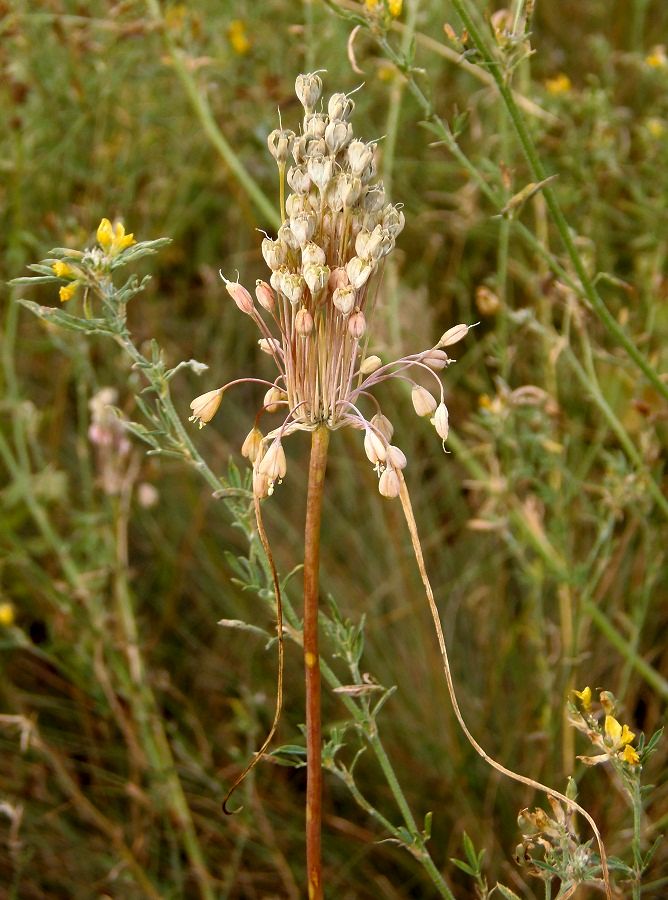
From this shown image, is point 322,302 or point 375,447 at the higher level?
point 322,302

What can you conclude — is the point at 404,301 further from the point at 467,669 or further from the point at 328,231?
the point at 328,231

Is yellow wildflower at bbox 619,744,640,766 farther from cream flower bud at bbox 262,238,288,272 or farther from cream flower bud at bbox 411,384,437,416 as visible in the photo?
cream flower bud at bbox 262,238,288,272

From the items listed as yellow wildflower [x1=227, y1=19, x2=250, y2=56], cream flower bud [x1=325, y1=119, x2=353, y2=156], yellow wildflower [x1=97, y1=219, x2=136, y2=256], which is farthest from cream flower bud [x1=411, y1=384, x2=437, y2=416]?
yellow wildflower [x1=227, y1=19, x2=250, y2=56]

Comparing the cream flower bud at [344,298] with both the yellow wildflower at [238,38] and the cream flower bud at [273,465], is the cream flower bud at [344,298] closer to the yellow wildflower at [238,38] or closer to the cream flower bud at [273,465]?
the cream flower bud at [273,465]

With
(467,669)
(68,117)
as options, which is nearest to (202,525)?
(467,669)

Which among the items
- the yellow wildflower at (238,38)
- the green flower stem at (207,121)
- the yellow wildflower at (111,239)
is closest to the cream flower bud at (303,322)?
the yellow wildflower at (111,239)

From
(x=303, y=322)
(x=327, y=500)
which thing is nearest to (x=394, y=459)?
(x=303, y=322)

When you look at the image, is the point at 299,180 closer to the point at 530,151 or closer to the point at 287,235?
the point at 287,235
